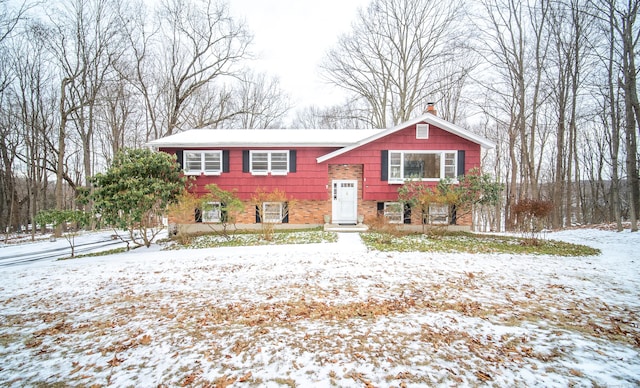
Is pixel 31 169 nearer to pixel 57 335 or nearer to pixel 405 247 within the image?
pixel 57 335

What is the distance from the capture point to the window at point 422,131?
43.1ft

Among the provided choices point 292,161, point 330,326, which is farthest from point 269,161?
point 330,326

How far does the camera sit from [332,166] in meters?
13.7

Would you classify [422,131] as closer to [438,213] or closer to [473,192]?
[473,192]

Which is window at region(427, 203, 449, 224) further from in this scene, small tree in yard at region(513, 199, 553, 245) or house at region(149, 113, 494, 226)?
small tree in yard at region(513, 199, 553, 245)

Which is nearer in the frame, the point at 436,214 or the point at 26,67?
the point at 436,214

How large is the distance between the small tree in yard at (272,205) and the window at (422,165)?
5.30m

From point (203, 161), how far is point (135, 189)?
3.97 meters

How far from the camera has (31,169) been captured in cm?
2094

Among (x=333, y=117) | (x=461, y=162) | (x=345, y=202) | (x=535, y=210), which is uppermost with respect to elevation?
(x=333, y=117)

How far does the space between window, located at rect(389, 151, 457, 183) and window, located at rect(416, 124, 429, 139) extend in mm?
762

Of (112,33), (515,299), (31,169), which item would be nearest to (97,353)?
(515,299)

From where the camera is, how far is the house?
13.2 meters

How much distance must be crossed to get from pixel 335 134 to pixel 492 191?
26.6ft
